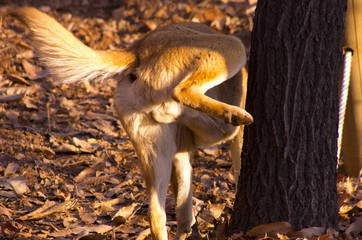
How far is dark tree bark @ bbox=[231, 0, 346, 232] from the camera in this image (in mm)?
3164

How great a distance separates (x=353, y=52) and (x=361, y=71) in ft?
0.68

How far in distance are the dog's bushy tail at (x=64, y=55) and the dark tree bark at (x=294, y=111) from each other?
3.27 ft

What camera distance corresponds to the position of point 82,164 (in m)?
5.24

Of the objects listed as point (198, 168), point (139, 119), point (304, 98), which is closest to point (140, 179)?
point (198, 168)

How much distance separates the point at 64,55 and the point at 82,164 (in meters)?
2.16

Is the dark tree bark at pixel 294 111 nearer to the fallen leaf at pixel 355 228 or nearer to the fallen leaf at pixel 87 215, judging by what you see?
the fallen leaf at pixel 355 228

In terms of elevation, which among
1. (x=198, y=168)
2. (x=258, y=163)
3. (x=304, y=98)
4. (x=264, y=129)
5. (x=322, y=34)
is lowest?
(x=198, y=168)

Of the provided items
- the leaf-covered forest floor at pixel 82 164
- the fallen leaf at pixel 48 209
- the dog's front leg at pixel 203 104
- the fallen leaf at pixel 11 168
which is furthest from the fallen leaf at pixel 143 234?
the fallen leaf at pixel 11 168

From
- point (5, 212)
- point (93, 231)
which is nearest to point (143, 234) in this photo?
point (93, 231)

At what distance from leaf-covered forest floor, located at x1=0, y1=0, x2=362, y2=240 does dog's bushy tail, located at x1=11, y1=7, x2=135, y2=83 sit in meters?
1.33

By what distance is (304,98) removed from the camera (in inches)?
126

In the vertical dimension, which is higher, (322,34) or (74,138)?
(322,34)

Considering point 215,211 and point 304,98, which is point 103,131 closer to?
point 215,211

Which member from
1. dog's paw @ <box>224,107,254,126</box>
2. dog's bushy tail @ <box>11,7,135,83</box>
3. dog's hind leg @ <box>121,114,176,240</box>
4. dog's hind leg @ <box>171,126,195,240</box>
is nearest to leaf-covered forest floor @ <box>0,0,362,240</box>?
dog's hind leg @ <box>171,126,195,240</box>
